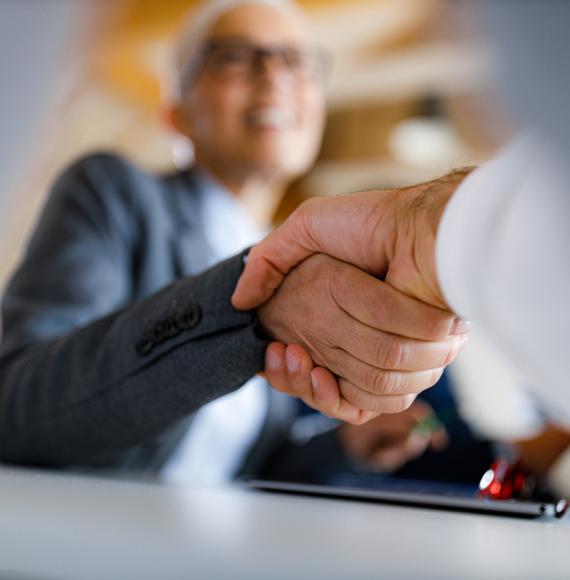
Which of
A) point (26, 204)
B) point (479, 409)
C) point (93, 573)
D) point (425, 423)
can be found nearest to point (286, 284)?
point (93, 573)

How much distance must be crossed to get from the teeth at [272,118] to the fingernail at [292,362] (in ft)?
2.00

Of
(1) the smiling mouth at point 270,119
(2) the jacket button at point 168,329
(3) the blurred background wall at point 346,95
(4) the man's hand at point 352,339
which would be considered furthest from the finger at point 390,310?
(3) the blurred background wall at point 346,95

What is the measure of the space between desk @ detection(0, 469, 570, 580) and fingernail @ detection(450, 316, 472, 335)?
69 mm

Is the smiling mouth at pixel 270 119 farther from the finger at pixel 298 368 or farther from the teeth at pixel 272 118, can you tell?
the finger at pixel 298 368

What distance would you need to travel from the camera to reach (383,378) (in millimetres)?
301

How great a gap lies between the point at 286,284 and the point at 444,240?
108 mm

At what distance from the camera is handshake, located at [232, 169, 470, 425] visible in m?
0.26

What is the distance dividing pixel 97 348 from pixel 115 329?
2cm

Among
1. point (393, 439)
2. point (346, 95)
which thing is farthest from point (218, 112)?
point (346, 95)

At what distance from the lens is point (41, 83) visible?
1.43 ft

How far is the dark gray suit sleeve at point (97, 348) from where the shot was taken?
0.35 meters

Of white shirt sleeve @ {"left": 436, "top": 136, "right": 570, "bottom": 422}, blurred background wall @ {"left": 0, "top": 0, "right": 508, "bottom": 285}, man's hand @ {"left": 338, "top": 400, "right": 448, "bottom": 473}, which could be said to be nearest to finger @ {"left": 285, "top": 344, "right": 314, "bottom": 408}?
white shirt sleeve @ {"left": 436, "top": 136, "right": 570, "bottom": 422}

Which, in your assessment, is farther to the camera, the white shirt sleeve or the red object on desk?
the red object on desk

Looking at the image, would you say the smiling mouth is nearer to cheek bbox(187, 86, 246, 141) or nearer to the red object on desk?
cheek bbox(187, 86, 246, 141)
